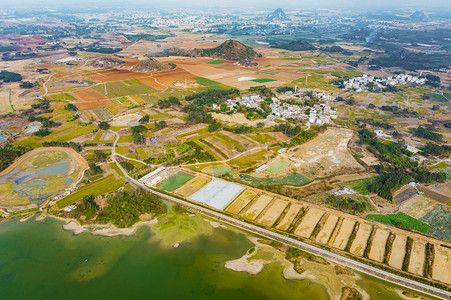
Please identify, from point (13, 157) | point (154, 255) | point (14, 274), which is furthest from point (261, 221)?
point (13, 157)


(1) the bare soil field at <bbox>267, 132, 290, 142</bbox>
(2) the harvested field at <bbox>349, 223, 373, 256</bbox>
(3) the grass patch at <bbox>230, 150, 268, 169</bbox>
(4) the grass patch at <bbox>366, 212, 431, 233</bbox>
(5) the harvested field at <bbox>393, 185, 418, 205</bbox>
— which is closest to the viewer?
(2) the harvested field at <bbox>349, 223, 373, 256</bbox>

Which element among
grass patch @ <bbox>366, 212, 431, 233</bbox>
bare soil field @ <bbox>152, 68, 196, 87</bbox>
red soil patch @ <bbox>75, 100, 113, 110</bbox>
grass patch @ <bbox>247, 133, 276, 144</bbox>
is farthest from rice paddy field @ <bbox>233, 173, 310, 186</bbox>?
bare soil field @ <bbox>152, 68, 196, 87</bbox>

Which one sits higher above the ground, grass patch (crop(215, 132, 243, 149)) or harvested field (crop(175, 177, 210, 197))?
grass patch (crop(215, 132, 243, 149))

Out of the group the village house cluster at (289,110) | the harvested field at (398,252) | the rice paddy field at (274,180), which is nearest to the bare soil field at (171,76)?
the village house cluster at (289,110)

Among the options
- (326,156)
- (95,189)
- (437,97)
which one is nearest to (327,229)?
(326,156)

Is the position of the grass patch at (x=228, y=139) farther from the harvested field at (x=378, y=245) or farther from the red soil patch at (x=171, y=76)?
the red soil patch at (x=171, y=76)

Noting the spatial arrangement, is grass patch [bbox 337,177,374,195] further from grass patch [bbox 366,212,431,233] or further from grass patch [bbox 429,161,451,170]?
grass patch [bbox 429,161,451,170]
